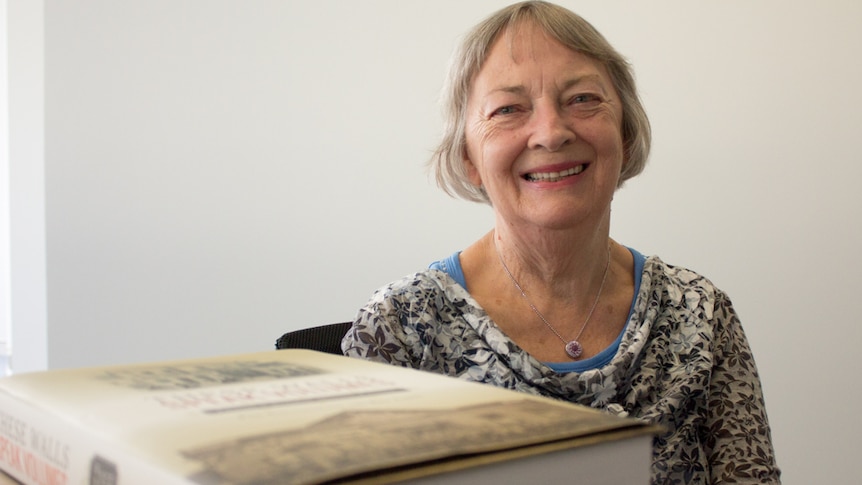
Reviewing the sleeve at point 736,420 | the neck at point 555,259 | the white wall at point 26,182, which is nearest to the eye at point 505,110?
the neck at point 555,259

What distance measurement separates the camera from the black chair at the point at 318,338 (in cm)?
122

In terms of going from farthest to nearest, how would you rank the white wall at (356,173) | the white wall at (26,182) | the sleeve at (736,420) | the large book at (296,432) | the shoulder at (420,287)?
the white wall at (26,182) < the white wall at (356,173) < the shoulder at (420,287) < the sleeve at (736,420) < the large book at (296,432)

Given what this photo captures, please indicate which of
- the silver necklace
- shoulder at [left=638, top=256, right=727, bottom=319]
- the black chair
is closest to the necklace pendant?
the silver necklace

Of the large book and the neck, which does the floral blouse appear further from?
the large book

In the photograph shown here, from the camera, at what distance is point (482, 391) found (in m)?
0.45

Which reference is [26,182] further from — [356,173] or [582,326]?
[582,326]

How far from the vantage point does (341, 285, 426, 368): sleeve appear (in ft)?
3.81

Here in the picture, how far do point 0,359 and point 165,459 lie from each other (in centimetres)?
352

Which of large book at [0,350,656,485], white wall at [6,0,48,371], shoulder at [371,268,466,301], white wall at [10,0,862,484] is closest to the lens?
large book at [0,350,656,485]

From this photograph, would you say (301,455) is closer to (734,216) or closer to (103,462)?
(103,462)

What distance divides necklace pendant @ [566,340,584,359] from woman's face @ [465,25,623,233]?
168 mm

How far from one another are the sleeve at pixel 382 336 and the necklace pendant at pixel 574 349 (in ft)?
0.73

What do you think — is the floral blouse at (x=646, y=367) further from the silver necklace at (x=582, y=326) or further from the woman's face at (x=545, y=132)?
the woman's face at (x=545, y=132)

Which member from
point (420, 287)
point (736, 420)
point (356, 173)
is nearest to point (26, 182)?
point (356, 173)
